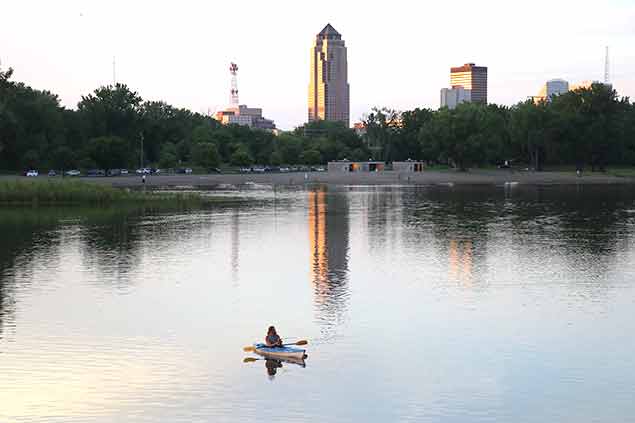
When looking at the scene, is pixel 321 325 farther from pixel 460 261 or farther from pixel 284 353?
pixel 460 261

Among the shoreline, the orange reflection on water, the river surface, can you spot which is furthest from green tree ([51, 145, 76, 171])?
the river surface

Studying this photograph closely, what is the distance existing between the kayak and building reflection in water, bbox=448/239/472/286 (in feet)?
58.1

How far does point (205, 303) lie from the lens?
39.3m

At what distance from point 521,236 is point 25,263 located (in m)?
39.9

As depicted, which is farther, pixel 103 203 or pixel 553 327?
pixel 103 203

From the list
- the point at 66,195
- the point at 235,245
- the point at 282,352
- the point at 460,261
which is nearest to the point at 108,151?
the point at 66,195

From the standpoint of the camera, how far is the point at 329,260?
177 feet

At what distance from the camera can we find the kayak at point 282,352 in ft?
94.4

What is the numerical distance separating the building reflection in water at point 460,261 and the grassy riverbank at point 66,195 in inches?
2088

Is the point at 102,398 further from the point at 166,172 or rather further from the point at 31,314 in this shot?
the point at 166,172

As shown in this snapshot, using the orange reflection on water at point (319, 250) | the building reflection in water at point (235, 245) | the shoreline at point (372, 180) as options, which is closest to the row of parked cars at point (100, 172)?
the shoreline at point (372, 180)

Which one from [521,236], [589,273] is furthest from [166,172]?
[589,273]

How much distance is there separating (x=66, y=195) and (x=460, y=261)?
66045 mm

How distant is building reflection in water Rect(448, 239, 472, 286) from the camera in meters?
46.3
